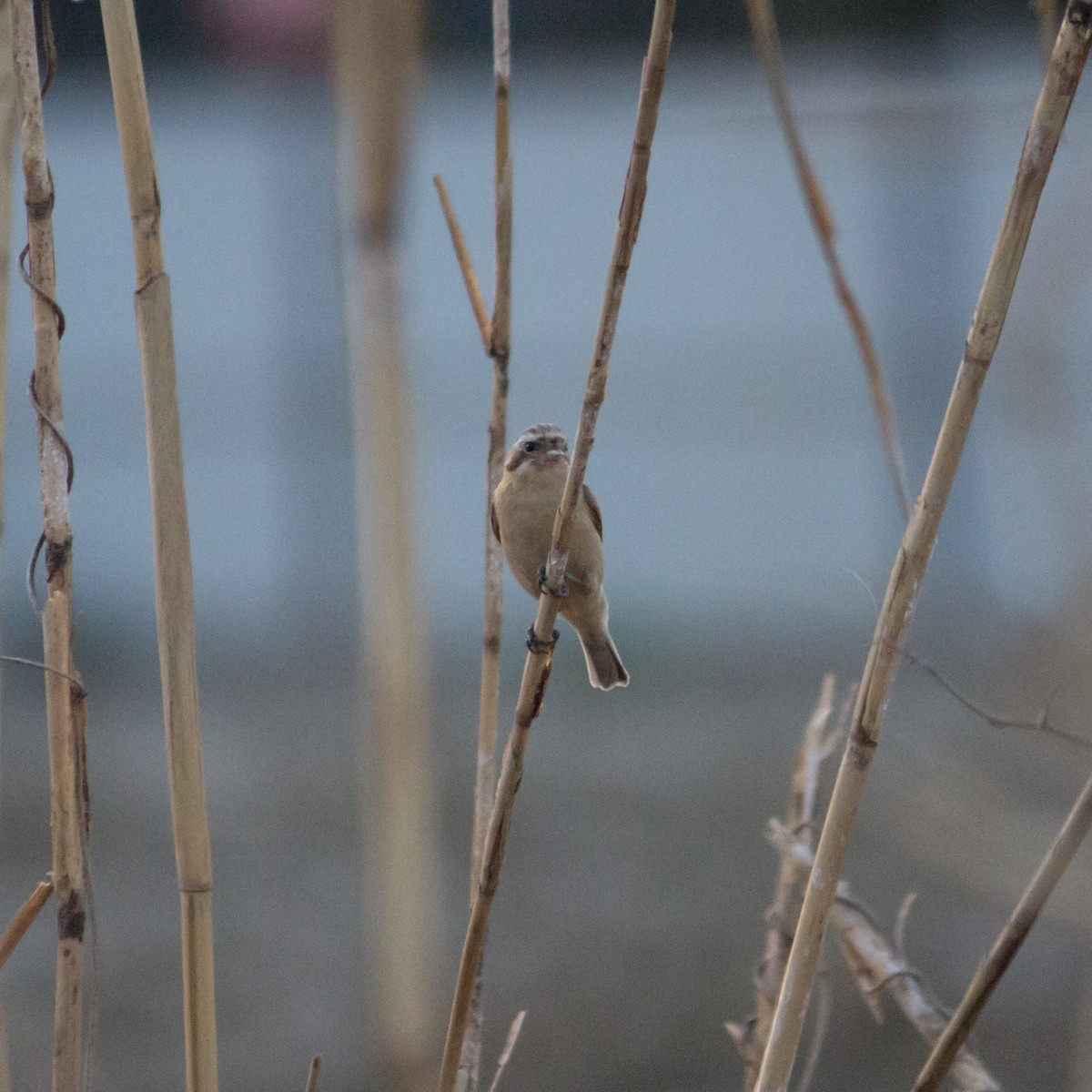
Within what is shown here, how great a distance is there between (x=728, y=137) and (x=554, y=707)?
253cm

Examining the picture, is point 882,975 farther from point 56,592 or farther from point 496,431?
point 56,592

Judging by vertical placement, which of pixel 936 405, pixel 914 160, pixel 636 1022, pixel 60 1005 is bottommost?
pixel 636 1022

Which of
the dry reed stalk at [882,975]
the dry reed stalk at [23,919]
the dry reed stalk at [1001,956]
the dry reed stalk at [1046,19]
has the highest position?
the dry reed stalk at [1046,19]

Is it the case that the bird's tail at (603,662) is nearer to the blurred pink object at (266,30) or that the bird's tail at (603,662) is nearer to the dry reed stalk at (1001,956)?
the dry reed stalk at (1001,956)

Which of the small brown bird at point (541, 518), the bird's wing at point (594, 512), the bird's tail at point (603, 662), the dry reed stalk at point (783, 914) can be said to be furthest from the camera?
the bird's tail at point (603, 662)

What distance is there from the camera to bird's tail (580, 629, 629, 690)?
265 cm

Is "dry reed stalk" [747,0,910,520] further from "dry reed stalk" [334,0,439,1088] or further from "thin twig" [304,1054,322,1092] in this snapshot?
"thin twig" [304,1054,322,1092]

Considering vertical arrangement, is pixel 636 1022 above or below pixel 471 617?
below

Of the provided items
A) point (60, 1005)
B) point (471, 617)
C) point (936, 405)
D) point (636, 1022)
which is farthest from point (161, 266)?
point (936, 405)

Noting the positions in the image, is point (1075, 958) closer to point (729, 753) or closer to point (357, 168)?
point (729, 753)

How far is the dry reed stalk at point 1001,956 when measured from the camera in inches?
35.5

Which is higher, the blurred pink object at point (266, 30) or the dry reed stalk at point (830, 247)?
the blurred pink object at point (266, 30)

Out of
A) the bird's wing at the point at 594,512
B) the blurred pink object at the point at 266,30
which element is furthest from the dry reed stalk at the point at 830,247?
the blurred pink object at the point at 266,30

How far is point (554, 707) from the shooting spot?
559 centimetres
